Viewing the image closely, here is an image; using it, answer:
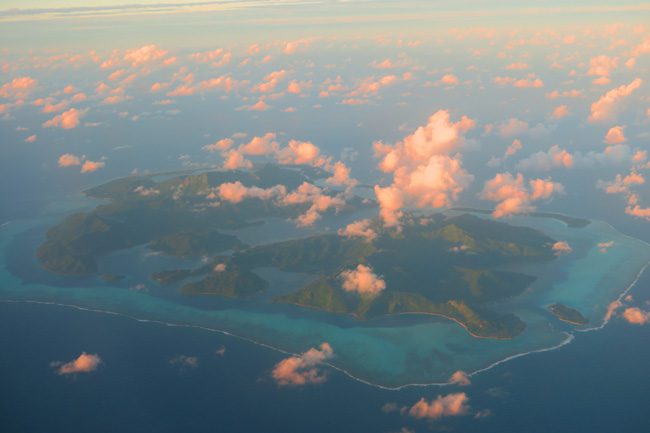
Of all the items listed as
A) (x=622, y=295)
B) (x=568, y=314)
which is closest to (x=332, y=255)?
(x=568, y=314)

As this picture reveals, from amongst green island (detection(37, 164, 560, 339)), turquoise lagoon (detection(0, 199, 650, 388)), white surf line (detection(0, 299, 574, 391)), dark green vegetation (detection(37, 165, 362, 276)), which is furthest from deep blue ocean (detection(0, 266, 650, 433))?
dark green vegetation (detection(37, 165, 362, 276))

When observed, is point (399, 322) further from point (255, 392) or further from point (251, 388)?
point (255, 392)

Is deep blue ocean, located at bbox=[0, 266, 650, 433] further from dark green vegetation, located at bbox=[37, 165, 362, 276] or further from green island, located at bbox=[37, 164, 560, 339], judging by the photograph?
dark green vegetation, located at bbox=[37, 165, 362, 276]

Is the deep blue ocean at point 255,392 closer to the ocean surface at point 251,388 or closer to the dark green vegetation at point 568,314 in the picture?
the ocean surface at point 251,388

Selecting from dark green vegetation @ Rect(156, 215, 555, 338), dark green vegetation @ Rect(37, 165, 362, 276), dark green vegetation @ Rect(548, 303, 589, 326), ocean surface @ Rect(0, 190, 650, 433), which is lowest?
dark green vegetation @ Rect(37, 165, 362, 276)

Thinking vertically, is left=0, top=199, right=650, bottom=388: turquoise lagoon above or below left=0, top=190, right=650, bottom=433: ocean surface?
below

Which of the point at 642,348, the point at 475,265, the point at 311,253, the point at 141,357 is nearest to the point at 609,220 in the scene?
the point at 475,265
